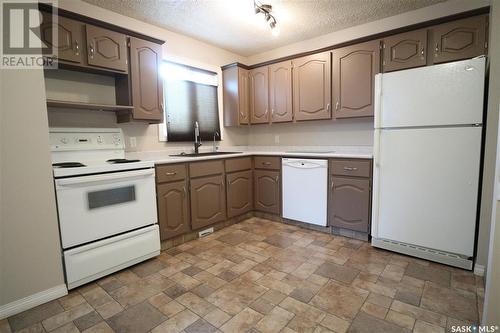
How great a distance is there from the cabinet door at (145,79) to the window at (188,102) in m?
0.44

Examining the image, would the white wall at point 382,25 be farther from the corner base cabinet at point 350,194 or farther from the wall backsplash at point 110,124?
the wall backsplash at point 110,124

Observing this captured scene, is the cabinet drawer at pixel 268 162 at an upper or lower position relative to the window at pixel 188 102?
lower

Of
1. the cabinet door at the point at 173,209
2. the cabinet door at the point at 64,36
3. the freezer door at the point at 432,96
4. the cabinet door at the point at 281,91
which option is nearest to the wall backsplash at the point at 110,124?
the cabinet door at the point at 64,36

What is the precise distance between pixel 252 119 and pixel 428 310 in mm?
2964

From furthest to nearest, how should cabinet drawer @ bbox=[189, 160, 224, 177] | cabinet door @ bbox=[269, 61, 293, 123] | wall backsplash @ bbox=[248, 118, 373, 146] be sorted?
cabinet door @ bbox=[269, 61, 293, 123]
wall backsplash @ bbox=[248, 118, 373, 146]
cabinet drawer @ bbox=[189, 160, 224, 177]

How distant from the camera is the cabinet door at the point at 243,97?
3.76 metres

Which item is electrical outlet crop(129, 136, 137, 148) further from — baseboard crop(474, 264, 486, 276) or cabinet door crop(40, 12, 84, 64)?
baseboard crop(474, 264, 486, 276)

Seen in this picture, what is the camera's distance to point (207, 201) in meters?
3.00

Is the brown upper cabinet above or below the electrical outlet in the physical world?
above

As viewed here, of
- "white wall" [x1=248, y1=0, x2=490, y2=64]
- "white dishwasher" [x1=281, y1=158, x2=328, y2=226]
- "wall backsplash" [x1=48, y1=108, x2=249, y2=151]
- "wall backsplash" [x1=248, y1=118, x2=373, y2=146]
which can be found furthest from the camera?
"wall backsplash" [x1=248, y1=118, x2=373, y2=146]

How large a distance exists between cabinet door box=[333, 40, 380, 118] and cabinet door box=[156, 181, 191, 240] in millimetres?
2009

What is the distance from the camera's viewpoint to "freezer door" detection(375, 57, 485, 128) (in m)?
1.97

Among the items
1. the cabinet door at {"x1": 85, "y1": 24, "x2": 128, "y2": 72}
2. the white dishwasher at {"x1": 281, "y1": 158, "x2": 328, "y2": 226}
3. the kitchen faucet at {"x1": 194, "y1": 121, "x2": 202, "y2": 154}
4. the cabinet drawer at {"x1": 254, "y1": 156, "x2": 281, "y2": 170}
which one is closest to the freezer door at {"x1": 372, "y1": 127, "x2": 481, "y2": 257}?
the white dishwasher at {"x1": 281, "y1": 158, "x2": 328, "y2": 226}

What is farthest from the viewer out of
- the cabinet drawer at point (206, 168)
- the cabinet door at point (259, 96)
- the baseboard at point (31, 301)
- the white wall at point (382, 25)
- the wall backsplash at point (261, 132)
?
the cabinet door at point (259, 96)
